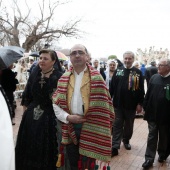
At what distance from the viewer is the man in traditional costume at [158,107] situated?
401 centimetres

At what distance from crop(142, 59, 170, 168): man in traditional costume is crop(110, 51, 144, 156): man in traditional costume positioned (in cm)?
42

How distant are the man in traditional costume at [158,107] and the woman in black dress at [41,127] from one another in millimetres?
1789

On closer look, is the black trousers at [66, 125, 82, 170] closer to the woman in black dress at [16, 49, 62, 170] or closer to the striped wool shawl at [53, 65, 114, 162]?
the striped wool shawl at [53, 65, 114, 162]

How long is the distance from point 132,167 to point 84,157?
1.72 metres

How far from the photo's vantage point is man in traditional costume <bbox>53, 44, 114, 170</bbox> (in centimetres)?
259

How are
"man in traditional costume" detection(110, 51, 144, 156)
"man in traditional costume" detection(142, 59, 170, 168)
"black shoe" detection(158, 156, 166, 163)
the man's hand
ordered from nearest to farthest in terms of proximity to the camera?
the man's hand
"man in traditional costume" detection(142, 59, 170, 168)
"black shoe" detection(158, 156, 166, 163)
"man in traditional costume" detection(110, 51, 144, 156)

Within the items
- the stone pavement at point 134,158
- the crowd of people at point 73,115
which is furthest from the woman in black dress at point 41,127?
the stone pavement at point 134,158

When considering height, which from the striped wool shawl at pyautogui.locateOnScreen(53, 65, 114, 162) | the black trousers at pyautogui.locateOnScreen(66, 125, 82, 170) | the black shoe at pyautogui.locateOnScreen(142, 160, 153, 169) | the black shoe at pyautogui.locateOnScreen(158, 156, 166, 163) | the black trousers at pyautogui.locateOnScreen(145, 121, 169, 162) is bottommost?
the black shoe at pyautogui.locateOnScreen(158, 156, 166, 163)

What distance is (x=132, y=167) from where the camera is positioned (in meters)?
4.12

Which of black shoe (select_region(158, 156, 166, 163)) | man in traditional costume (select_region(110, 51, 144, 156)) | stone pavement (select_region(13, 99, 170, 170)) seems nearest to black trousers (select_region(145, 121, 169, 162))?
stone pavement (select_region(13, 99, 170, 170))

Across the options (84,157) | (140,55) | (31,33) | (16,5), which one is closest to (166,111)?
(84,157)

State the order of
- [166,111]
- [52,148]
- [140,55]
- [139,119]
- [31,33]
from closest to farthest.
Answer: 1. [52,148]
2. [166,111]
3. [139,119]
4. [31,33]
5. [140,55]

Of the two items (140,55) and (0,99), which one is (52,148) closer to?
(0,99)

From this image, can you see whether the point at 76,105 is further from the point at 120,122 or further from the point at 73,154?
the point at 120,122
